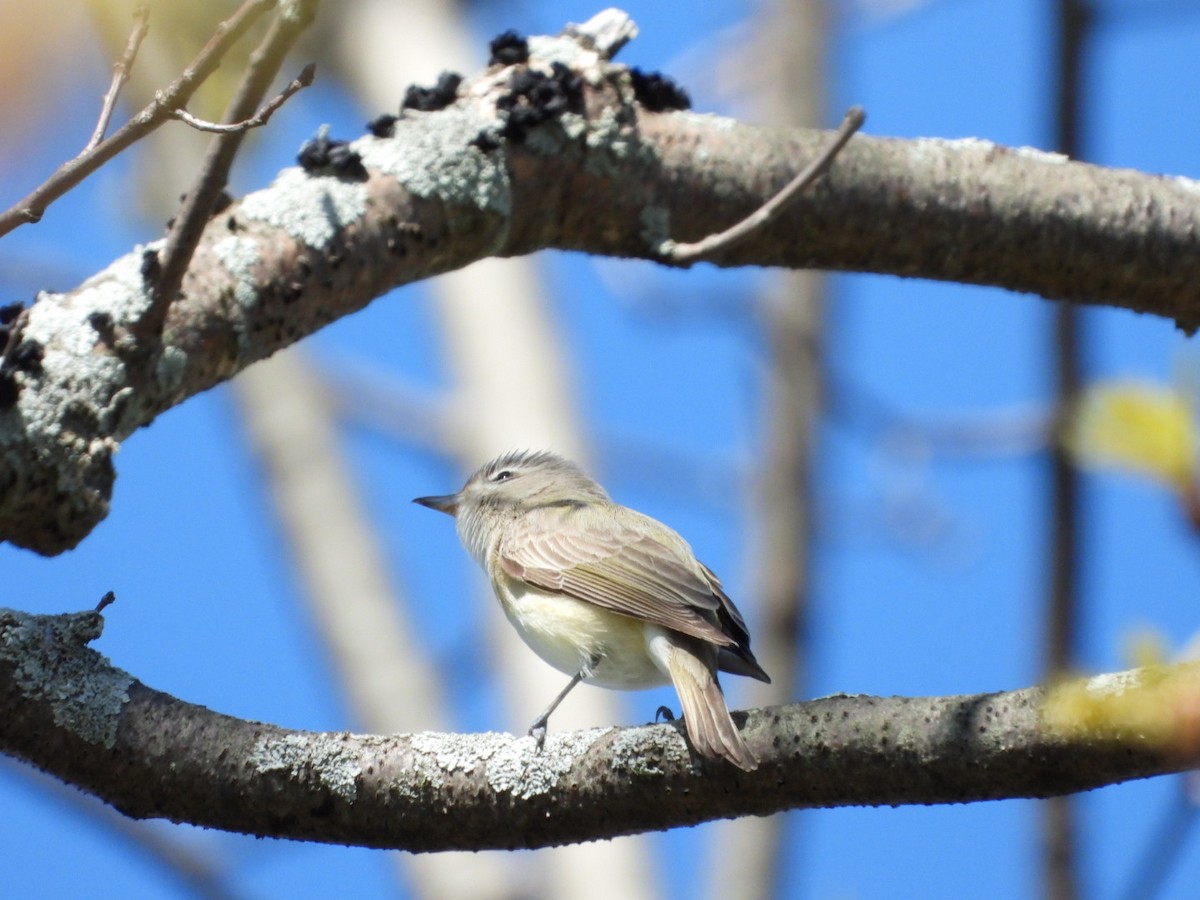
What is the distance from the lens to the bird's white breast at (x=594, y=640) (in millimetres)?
4066

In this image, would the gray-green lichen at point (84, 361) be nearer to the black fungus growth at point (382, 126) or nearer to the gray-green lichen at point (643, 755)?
the black fungus growth at point (382, 126)

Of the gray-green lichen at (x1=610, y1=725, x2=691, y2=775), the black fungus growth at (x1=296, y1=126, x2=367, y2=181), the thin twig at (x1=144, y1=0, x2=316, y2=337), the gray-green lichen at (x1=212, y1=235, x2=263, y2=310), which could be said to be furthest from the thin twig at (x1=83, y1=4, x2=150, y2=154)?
the gray-green lichen at (x1=610, y1=725, x2=691, y2=775)

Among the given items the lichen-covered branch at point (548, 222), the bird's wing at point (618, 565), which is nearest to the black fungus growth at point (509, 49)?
the lichen-covered branch at point (548, 222)

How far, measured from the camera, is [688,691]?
3027 mm

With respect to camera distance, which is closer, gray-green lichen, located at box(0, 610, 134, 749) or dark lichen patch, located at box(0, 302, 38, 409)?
gray-green lichen, located at box(0, 610, 134, 749)

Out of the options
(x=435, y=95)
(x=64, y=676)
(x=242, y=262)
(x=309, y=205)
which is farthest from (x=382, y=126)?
(x=64, y=676)

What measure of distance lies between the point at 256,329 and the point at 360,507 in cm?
605

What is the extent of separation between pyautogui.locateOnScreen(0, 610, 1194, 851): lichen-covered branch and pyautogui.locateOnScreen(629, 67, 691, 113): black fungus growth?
5.20 ft

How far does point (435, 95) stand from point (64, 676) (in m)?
1.55

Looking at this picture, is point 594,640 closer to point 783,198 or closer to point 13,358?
point 783,198

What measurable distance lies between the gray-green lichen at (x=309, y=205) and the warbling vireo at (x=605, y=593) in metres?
1.24

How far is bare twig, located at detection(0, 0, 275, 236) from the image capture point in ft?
6.93

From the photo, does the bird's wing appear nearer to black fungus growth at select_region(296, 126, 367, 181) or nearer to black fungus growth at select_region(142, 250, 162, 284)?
black fungus growth at select_region(296, 126, 367, 181)

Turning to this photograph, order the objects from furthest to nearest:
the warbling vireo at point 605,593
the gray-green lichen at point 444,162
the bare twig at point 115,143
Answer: the warbling vireo at point 605,593
the gray-green lichen at point 444,162
the bare twig at point 115,143
